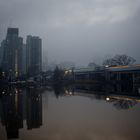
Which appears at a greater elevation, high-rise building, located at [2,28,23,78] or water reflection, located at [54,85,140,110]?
high-rise building, located at [2,28,23,78]

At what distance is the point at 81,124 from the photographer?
1014 cm

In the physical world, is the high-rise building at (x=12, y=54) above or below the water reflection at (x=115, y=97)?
above

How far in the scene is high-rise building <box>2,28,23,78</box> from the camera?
395 feet

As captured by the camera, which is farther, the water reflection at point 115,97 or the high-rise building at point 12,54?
the high-rise building at point 12,54

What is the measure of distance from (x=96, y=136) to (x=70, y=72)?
92.9 meters

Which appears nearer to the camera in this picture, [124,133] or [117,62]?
[124,133]

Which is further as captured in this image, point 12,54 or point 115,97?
point 12,54

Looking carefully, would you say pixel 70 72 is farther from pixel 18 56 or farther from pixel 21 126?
pixel 21 126

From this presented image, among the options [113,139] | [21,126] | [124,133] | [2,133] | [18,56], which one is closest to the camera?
[113,139]

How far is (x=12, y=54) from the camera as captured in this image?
125m

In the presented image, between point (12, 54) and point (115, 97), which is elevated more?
point (12, 54)

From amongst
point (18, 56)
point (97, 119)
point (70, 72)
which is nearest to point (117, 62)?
point (70, 72)

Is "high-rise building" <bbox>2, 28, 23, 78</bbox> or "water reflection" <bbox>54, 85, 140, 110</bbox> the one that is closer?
"water reflection" <bbox>54, 85, 140, 110</bbox>

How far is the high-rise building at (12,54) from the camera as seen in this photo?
12042cm
